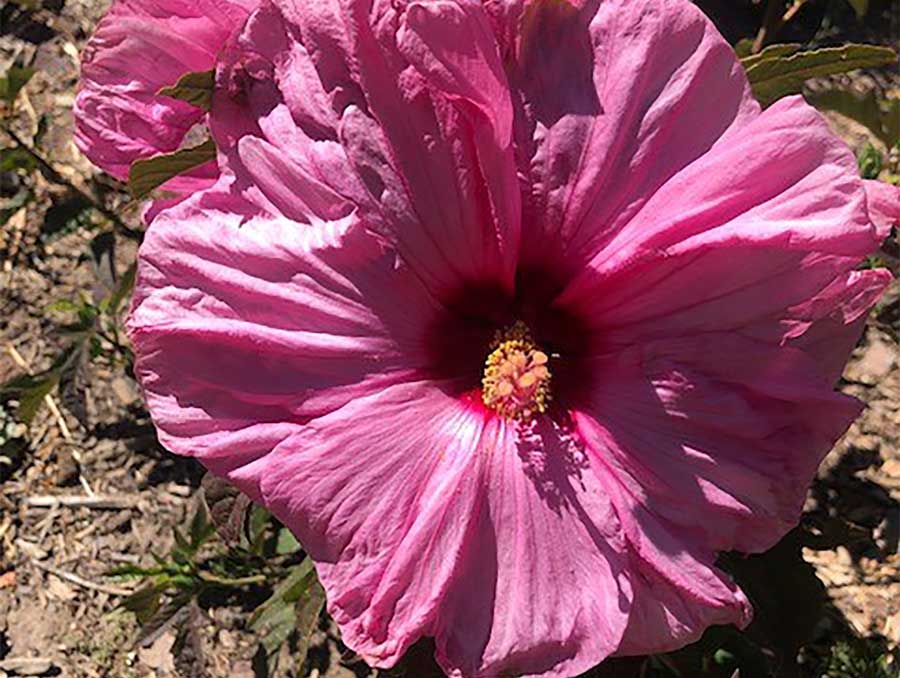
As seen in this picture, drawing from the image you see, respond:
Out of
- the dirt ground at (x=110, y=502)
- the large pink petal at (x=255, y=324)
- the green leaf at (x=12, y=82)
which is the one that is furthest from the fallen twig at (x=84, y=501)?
the large pink petal at (x=255, y=324)

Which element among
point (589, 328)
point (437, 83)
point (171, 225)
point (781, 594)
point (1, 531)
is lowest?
point (1, 531)

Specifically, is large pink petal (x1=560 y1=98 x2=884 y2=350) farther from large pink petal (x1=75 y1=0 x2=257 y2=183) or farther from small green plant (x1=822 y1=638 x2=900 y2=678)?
small green plant (x1=822 y1=638 x2=900 y2=678)

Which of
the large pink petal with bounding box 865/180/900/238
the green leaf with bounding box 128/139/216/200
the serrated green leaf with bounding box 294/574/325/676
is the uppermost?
the green leaf with bounding box 128/139/216/200

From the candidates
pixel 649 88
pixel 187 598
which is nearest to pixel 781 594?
pixel 649 88

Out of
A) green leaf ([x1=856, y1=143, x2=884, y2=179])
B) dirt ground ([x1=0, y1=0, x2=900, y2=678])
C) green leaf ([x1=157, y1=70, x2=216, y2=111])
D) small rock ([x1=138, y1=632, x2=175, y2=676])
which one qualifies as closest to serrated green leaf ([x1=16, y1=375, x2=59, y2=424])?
dirt ground ([x1=0, y1=0, x2=900, y2=678])

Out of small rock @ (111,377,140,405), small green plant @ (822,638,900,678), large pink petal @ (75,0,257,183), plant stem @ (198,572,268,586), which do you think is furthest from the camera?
small rock @ (111,377,140,405)

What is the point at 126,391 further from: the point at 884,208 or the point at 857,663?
the point at 884,208

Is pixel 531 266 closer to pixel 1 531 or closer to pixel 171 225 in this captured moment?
pixel 171 225

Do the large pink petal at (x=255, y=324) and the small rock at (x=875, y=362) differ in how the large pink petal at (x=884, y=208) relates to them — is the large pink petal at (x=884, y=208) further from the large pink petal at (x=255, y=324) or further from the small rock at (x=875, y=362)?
the small rock at (x=875, y=362)
